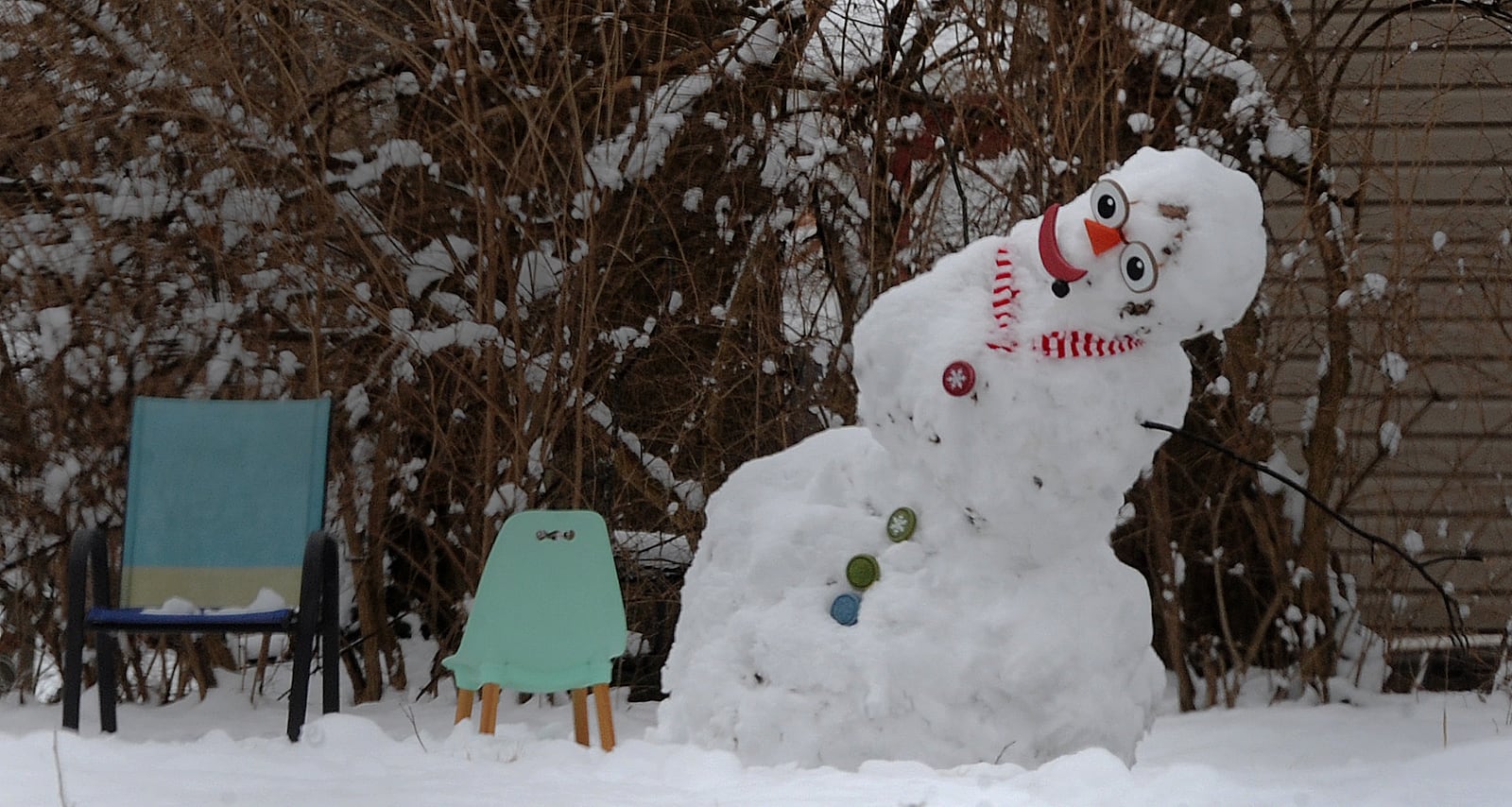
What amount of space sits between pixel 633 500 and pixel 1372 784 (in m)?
1.95

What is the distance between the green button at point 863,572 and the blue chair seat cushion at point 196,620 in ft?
4.24

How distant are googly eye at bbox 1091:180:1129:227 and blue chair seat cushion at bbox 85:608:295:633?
6.08 ft

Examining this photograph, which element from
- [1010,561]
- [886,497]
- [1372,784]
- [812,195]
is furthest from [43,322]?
[1372,784]

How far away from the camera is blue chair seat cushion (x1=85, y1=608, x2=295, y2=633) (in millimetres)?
2852

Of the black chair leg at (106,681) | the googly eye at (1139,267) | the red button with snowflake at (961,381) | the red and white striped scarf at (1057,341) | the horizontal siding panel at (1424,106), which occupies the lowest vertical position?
the black chair leg at (106,681)

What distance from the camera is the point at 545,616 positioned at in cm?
264

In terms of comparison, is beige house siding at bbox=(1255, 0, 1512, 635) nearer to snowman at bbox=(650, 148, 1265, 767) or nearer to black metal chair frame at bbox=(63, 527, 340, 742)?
snowman at bbox=(650, 148, 1265, 767)

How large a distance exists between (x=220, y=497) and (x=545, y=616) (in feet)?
3.65

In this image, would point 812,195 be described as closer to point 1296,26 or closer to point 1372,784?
point 1296,26

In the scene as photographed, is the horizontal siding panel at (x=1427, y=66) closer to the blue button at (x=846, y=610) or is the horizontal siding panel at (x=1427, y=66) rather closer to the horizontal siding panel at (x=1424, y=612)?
the horizontal siding panel at (x=1424, y=612)

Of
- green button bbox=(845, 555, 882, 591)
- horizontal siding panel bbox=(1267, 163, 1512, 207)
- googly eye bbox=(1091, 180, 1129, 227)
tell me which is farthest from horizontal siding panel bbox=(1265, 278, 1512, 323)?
green button bbox=(845, 555, 882, 591)

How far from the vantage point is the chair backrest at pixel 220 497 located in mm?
3244

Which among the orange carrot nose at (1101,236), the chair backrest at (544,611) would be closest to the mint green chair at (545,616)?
the chair backrest at (544,611)

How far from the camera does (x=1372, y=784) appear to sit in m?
2.37
